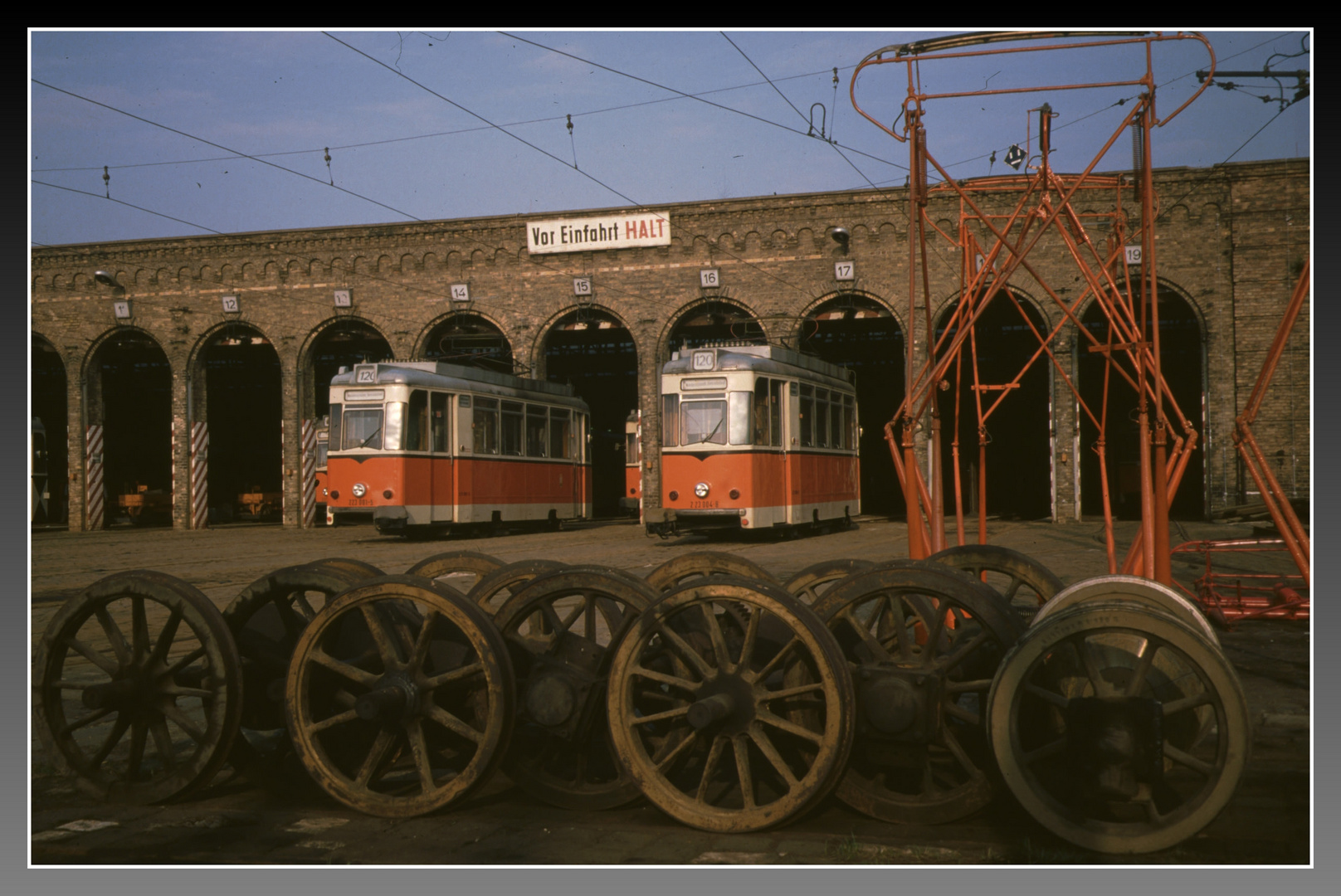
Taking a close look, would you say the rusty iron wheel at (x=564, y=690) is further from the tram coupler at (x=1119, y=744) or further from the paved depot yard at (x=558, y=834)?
the tram coupler at (x=1119, y=744)

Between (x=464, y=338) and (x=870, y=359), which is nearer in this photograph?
(x=464, y=338)

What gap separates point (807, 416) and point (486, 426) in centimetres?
698

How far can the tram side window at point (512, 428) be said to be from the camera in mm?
24938

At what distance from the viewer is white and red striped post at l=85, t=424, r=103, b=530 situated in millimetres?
31531

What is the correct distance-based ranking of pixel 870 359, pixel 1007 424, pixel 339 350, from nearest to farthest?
pixel 339 350
pixel 870 359
pixel 1007 424

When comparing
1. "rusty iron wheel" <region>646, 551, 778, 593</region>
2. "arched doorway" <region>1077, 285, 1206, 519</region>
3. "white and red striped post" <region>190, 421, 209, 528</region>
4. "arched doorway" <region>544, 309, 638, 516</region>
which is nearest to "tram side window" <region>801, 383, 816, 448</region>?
"arched doorway" <region>1077, 285, 1206, 519</region>

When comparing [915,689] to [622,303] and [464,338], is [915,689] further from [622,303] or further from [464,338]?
[464,338]

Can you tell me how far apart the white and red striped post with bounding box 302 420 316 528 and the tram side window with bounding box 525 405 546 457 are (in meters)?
9.46

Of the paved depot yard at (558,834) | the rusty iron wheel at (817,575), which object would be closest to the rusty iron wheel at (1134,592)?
the paved depot yard at (558,834)

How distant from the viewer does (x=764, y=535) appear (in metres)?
24.3

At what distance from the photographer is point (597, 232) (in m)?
30.9

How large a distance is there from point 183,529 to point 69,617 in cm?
3003

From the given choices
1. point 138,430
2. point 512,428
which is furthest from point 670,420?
point 138,430

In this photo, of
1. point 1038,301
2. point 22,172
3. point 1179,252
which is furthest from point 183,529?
point 22,172
